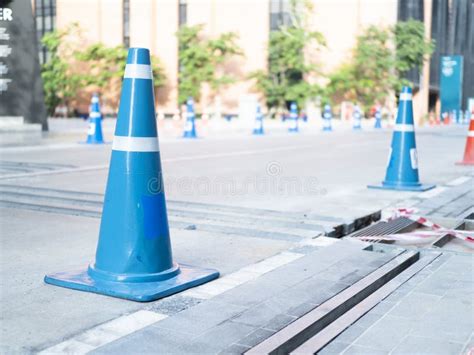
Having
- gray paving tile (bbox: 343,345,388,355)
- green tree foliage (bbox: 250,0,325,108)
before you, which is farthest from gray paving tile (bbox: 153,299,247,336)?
green tree foliage (bbox: 250,0,325,108)

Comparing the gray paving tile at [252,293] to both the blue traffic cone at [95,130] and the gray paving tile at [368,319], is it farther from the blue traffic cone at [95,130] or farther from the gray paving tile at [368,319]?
the blue traffic cone at [95,130]

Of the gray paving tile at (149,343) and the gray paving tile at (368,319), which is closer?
the gray paving tile at (149,343)

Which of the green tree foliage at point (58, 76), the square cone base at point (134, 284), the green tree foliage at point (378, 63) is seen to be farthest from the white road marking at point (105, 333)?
the green tree foliage at point (58, 76)

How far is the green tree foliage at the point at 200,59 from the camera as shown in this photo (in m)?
41.9

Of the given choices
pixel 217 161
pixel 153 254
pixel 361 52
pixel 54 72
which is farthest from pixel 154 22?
pixel 153 254

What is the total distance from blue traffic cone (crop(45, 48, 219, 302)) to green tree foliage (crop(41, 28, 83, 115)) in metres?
39.6

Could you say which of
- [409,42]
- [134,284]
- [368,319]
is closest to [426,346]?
[368,319]

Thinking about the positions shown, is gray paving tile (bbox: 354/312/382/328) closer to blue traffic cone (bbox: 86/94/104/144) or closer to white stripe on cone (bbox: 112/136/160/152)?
white stripe on cone (bbox: 112/136/160/152)

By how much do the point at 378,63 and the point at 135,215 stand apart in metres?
40.1

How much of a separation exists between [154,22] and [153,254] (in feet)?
143

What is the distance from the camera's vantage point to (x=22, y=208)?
6.32 metres

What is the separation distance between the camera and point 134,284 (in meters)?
3.57

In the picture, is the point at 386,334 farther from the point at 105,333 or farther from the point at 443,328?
the point at 105,333

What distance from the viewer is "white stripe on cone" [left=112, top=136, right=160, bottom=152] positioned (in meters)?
3.66
